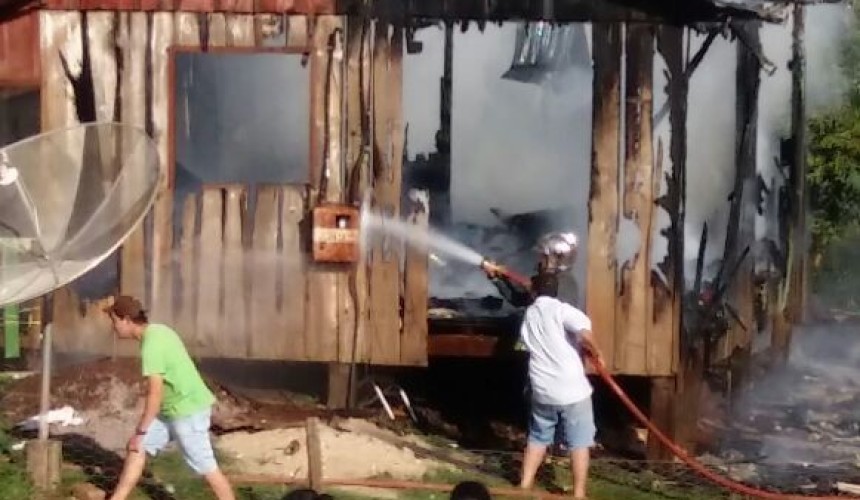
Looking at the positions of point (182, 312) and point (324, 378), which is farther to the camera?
point (324, 378)

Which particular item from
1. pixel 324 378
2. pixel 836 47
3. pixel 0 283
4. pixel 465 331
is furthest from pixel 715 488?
pixel 836 47

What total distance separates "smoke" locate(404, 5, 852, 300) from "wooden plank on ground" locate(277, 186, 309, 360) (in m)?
1.93

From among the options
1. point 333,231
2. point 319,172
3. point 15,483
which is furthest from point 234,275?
point 15,483

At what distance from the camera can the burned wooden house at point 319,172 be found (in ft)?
36.7

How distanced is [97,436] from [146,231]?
1820mm

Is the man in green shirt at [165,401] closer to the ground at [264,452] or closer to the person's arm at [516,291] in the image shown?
the ground at [264,452]

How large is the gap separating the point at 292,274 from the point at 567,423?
119 inches

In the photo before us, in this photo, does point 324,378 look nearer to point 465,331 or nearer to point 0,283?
point 465,331

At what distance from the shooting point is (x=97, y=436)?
1051 cm

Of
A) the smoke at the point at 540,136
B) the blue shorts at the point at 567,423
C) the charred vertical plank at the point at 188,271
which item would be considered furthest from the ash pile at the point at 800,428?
the charred vertical plank at the point at 188,271

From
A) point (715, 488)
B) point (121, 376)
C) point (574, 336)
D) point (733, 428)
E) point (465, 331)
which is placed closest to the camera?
point (574, 336)

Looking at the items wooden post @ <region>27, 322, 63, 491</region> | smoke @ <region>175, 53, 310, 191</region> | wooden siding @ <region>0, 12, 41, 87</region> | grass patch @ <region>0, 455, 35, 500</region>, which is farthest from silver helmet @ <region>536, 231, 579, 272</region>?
wooden siding @ <region>0, 12, 41, 87</region>

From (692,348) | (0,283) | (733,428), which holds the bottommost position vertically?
(733,428)

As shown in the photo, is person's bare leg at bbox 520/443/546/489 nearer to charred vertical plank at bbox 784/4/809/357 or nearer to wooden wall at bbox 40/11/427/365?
wooden wall at bbox 40/11/427/365
